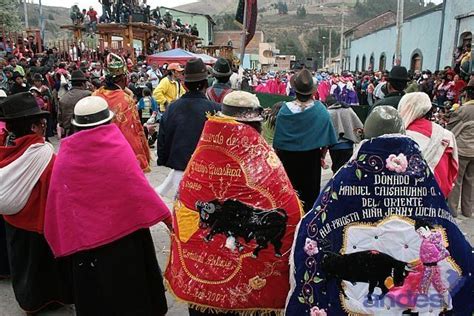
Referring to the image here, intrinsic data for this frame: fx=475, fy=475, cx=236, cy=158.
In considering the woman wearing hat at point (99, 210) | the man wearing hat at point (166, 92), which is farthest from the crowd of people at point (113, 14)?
the woman wearing hat at point (99, 210)

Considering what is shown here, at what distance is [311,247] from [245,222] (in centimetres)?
40

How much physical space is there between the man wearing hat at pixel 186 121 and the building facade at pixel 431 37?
1771 cm

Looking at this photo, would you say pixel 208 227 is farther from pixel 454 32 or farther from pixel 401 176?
pixel 454 32

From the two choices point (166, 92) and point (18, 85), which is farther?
point (18, 85)

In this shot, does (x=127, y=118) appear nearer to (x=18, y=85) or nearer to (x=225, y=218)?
(x=225, y=218)

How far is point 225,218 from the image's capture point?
8.34 ft

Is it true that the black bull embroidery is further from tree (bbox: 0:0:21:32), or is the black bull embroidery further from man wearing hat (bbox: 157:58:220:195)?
tree (bbox: 0:0:21:32)

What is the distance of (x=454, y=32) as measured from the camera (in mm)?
20406

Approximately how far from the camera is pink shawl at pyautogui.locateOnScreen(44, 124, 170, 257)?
9.17 feet

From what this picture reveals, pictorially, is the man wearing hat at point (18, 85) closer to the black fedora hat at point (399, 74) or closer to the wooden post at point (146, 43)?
the black fedora hat at point (399, 74)

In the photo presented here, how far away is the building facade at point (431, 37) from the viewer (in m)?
19.7

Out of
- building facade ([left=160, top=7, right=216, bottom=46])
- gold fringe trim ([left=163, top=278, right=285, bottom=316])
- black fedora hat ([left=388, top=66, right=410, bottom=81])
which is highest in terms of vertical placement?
building facade ([left=160, top=7, right=216, bottom=46])

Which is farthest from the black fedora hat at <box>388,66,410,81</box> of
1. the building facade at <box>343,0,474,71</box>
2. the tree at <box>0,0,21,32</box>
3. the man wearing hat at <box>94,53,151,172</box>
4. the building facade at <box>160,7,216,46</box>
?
the building facade at <box>160,7,216,46</box>

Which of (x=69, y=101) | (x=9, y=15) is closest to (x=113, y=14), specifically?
(x=9, y=15)
